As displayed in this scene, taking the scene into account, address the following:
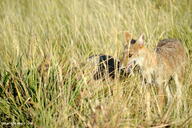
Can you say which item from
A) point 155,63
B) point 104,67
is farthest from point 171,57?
point 104,67

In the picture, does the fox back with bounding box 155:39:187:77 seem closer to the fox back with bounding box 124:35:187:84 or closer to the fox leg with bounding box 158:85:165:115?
the fox back with bounding box 124:35:187:84

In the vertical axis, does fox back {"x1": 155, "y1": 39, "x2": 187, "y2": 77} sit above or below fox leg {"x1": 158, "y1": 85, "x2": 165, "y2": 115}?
above

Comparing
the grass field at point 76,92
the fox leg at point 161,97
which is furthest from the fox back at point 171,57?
the fox leg at point 161,97

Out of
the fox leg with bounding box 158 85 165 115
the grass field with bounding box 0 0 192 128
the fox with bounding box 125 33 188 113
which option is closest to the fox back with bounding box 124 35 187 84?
the fox with bounding box 125 33 188 113

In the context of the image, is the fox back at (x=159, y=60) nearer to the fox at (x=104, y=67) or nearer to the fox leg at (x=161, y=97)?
the fox at (x=104, y=67)

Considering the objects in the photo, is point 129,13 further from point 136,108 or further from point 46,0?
point 136,108

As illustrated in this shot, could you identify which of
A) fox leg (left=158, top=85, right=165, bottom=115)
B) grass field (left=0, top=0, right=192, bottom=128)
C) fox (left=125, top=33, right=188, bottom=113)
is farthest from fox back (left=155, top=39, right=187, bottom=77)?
fox leg (left=158, top=85, right=165, bottom=115)

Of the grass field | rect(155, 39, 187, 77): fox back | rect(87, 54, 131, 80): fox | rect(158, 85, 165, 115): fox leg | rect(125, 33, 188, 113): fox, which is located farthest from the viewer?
rect(155, 39, 187, 77): fox back

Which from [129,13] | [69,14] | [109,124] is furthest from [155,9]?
[109,124]

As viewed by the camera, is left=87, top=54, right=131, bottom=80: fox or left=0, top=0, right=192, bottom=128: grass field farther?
left=87, top=54, right=131, bottom=80: fox

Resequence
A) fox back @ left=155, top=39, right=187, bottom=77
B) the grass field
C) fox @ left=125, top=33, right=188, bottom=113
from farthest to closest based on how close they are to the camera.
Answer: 1. fox back @ left=155, top=39, right=187, bottom=77
2. fox @ left=125, top=33, right=188, bottom=113
3. the grass field

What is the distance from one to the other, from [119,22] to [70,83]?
2.49 meters

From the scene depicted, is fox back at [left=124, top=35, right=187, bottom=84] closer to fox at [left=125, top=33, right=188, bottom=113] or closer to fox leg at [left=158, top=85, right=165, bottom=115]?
fox at [left=125, top=33, right=188, bottom=113]

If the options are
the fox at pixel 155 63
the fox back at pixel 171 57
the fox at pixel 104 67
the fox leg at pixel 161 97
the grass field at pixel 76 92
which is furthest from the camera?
the fox back at pixel 171 57
